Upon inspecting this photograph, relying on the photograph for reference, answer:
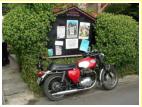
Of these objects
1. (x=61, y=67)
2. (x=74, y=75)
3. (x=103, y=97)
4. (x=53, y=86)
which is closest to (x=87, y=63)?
(x=74, y=75)

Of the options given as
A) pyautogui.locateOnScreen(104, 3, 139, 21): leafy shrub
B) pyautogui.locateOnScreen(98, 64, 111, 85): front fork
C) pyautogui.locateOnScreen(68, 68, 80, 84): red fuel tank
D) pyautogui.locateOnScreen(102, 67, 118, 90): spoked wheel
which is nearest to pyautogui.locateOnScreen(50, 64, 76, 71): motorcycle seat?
pyautogui.locateOnScreen(68, 68, 80, 84): red fuel tank

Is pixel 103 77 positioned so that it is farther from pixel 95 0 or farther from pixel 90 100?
pixel 95 0

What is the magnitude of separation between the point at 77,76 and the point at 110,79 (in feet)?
3.81

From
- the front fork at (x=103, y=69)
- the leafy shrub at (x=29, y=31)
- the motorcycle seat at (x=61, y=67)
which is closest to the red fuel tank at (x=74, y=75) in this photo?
the motorcycle seat at (x=61, y=67)

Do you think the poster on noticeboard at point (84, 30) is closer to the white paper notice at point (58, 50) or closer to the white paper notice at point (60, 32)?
the white paper notice at point (60, 32)

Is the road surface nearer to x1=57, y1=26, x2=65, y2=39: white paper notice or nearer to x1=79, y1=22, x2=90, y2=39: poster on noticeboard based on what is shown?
x1=79, y1=22, x2=90, y2=39: poster on noticeboard

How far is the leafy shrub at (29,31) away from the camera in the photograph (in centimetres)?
808

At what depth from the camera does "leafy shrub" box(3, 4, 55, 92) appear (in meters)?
8.08

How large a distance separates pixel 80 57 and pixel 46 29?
4.88 feet

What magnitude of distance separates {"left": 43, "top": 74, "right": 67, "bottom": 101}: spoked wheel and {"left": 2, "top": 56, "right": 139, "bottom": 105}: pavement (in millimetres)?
147

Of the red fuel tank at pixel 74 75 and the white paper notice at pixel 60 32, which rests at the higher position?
the white paper notice at pixel 60 32

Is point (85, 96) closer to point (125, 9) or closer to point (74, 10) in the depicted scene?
point (74, 10)

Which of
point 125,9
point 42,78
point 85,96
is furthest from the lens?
point 125,9

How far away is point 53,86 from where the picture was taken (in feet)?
26.3
